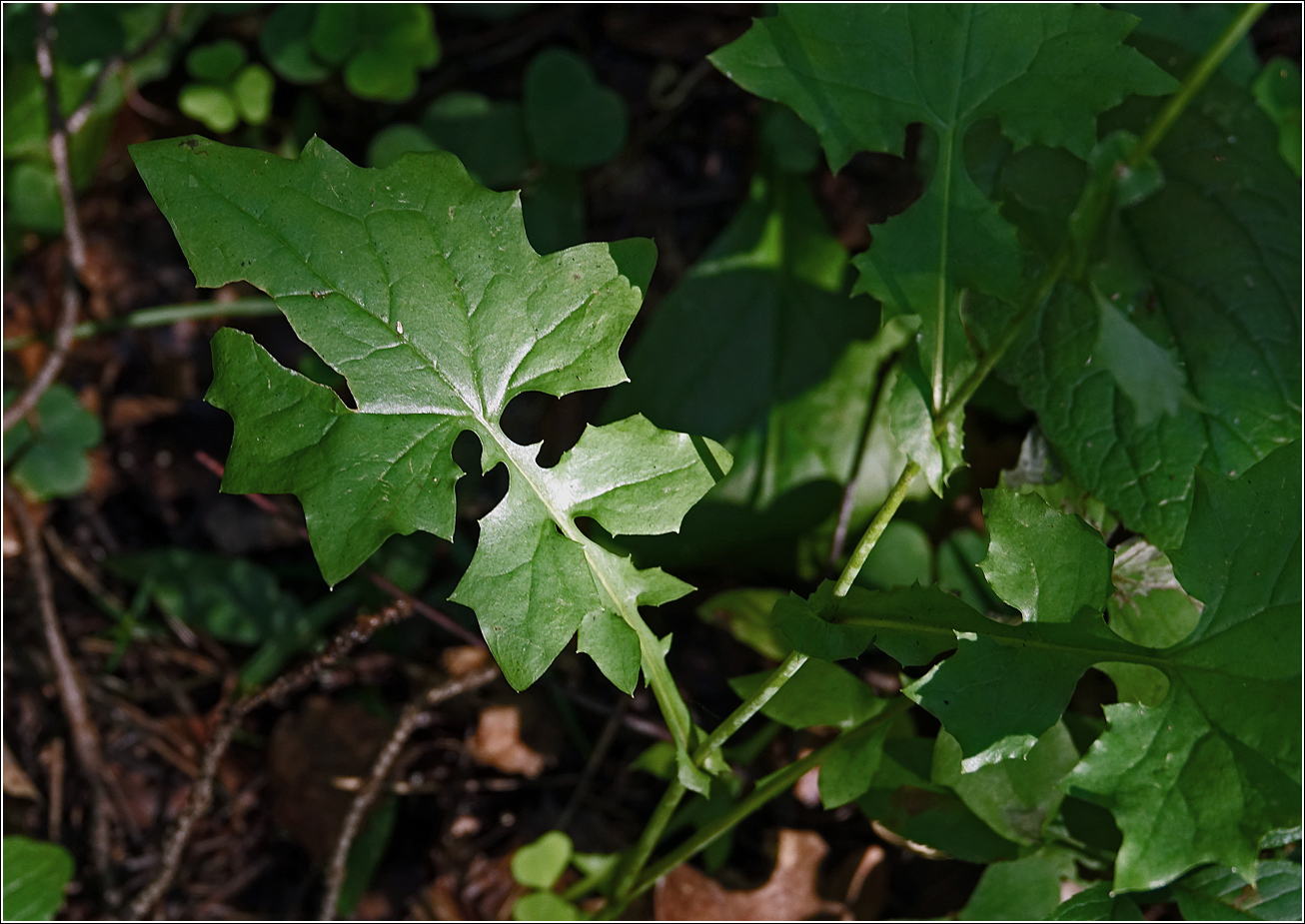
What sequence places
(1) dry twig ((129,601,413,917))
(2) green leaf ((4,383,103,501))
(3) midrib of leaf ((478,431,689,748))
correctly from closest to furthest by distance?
(3) midrib of leaf ((478,431,689,748))
(1) dry twig ((129,601,413,917))
(2) green leaf ((4,383,103,501))

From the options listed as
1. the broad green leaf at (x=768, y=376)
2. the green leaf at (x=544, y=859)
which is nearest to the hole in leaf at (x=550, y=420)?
the broad green leaf at (x=768, y=376)

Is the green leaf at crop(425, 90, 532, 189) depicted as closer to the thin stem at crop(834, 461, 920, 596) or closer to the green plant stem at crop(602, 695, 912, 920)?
the thin stem at crop(834, 461, 920, 596)

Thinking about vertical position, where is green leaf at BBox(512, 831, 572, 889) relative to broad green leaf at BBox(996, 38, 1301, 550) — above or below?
below

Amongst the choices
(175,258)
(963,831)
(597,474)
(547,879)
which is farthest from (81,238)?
(963,831)

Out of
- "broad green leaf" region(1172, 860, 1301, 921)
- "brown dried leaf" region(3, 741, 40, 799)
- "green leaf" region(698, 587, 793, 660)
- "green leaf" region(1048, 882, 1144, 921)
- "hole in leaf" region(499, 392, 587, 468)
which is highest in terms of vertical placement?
"hole in leaf" region(499, 392, 587, 468)

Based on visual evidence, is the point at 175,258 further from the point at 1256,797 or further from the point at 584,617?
the point at 1256,797

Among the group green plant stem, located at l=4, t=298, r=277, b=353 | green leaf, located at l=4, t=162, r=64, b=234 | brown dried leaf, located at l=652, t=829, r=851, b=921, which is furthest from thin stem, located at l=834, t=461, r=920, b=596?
green leaf, located at l=4, t=162, r=64, b=234
